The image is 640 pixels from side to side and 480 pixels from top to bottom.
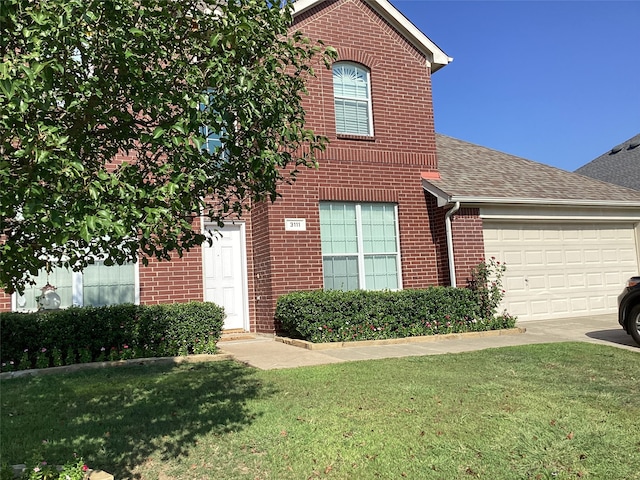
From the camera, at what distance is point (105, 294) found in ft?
33.2

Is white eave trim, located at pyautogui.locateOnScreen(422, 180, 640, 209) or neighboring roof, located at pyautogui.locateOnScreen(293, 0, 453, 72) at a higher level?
neighboring roof, located at pyautogui.locateOnScreen(293, 0, 453, 72)

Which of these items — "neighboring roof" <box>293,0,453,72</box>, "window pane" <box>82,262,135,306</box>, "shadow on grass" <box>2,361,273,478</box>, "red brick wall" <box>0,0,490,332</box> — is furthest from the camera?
"neighboring roof" <box>293,0,453,72</box>

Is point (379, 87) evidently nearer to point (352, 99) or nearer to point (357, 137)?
point (352, 99)

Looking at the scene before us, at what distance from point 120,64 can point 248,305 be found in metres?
8.84

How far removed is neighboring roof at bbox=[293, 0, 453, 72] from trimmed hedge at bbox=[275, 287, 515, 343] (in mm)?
5847

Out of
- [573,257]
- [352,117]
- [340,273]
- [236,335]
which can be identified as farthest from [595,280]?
[236,335]

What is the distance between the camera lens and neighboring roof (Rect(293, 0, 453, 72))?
495 inches

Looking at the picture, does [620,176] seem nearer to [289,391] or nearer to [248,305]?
[248,305]

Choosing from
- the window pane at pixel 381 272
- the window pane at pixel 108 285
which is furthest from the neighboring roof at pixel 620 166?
the window pane at pixel 108 285

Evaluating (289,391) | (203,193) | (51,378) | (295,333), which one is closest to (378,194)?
(295,333)

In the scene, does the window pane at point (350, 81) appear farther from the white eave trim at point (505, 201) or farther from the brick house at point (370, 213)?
the white eave trim at point (505, 201)

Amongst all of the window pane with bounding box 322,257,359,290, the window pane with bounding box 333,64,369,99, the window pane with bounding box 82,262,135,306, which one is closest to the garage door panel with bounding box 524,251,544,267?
the window pane with bounding box 322,257,359,290

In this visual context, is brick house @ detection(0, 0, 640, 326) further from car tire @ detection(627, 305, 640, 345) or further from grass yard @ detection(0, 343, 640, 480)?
grass yard @ detection(0, 343, 640, 480)

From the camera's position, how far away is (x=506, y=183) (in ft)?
43.5
